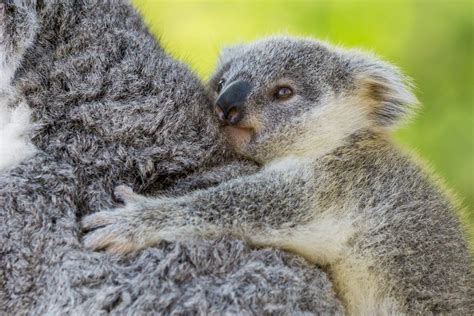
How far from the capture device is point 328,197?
375 cm

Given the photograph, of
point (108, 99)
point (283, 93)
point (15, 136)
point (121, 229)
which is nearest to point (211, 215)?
point (121, 229)

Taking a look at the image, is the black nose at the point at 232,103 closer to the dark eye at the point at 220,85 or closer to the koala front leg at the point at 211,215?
the dark eye at the point at 220,85

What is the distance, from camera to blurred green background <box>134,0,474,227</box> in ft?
23.0

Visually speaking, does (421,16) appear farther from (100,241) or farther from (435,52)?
(100,241)

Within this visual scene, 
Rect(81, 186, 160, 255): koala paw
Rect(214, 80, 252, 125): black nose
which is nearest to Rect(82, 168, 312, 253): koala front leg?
Rect(81, 186, 160, 255): koala paw

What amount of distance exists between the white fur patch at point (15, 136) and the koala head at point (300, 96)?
856 mm

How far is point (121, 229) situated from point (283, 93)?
48.9 inches

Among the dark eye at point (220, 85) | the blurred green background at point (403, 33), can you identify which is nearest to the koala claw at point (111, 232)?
the dark eye at point (220, 85)

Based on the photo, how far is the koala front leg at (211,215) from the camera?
3379 mm

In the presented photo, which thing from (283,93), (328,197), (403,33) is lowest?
(328,197)

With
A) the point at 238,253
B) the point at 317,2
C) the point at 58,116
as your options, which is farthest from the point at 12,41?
the point at 317,2

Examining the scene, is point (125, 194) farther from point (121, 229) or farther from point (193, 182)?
point (193, 182)

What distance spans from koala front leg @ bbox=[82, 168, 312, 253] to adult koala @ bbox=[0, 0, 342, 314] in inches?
2.8

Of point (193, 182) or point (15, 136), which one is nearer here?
point (15, 136)
